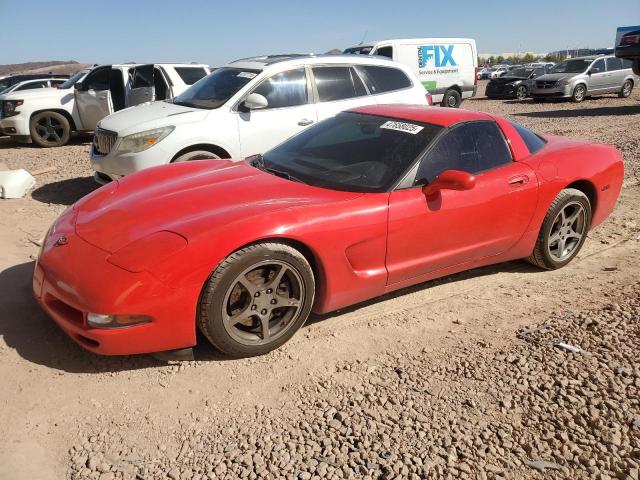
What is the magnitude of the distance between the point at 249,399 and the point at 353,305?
4.01 ft

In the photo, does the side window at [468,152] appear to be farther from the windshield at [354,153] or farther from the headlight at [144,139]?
the headlight at [144,139]

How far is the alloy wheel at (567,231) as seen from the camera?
4.21m

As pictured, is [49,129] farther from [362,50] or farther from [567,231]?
[567,231]

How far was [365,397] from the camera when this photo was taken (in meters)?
2.65

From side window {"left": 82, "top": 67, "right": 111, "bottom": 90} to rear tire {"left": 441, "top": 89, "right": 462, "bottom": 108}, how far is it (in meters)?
9.76

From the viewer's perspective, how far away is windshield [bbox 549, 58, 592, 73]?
781 inches

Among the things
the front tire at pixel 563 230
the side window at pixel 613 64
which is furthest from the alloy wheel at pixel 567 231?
the side window at pixel 613 64

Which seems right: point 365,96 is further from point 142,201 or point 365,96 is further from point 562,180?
point 142,201

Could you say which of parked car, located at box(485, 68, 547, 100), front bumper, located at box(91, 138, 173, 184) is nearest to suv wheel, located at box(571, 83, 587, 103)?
parked car, located at box(485, 68, 547, 100)

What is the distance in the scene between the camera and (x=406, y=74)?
24.2ft

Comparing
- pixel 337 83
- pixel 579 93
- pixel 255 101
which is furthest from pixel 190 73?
pixel 579 93

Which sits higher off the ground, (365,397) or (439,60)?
(439,60)

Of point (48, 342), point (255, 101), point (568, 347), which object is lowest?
point (568, 347)

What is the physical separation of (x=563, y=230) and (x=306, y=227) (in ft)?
7.86
